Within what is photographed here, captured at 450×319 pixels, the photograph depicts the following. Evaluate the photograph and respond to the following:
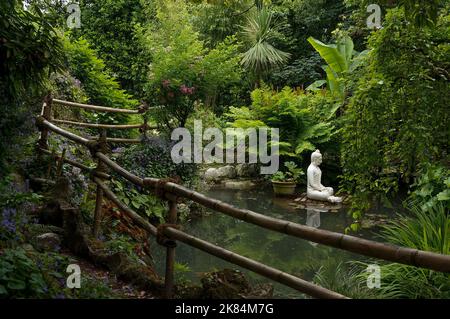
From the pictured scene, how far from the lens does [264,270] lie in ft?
6.68

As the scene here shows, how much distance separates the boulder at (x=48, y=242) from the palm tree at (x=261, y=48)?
11.8m

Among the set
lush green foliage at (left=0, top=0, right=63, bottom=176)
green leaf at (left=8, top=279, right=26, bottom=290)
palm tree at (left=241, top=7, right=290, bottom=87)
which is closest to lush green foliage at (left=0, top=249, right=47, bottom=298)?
green leaf at (left=8, top=279, right=26, bottom=290)

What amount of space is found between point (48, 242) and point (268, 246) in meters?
3.20

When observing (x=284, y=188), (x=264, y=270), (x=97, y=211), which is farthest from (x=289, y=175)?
(x=264, y=270)

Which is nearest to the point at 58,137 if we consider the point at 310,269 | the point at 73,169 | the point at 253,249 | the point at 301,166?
the point at 73,169

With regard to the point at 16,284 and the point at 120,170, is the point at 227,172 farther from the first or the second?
the point at 16,284

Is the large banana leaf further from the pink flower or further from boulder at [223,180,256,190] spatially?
the pink flower

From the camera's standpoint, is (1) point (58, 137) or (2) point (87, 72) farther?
(2) point (87, 72)

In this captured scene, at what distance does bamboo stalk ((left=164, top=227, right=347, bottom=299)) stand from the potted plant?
680 centimetres

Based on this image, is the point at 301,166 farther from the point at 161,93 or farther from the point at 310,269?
the point at 310,269

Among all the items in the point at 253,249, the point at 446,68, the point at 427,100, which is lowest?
the point at 253,249

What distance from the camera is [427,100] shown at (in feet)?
9.43

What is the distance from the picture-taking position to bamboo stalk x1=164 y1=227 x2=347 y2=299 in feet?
5.86

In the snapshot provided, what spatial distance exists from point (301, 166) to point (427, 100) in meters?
7.99
